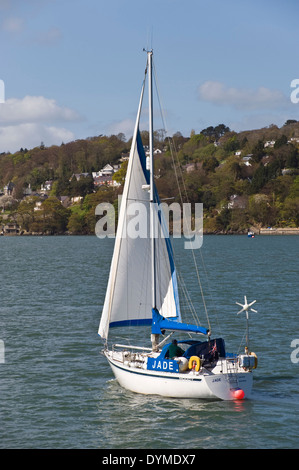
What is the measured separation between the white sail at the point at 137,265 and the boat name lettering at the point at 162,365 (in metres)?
2.76

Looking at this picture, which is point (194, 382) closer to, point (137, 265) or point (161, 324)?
point (161, 324)

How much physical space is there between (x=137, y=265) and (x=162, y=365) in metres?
4.47

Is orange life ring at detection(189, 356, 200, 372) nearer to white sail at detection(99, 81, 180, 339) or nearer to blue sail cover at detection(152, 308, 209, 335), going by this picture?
blue sail cover at detection(152, 308, 209, 335)

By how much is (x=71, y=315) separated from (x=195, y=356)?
2003 centimetres

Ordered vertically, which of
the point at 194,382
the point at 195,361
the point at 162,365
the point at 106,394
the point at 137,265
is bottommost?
the point at 106,394

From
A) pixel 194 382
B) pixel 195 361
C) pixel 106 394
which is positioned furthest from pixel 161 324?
pixel 194 382

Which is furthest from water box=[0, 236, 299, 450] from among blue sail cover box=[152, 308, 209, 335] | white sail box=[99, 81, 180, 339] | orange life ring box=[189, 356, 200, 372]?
white sail box=[99, 81, 180, 339]

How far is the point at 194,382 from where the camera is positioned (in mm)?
22953

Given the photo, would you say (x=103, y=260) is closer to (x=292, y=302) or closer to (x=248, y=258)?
(x=248, y=258)

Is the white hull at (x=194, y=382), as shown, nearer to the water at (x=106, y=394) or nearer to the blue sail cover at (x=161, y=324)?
the water at (x=106, y=394)

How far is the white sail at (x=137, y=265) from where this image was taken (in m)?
26.0

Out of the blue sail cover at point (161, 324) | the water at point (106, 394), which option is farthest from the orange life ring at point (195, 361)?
the blue sail cover at point (161, 324)

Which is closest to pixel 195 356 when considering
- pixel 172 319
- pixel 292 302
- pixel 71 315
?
pixel 172 319

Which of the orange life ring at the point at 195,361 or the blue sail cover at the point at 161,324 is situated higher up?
the blue sail cover at the point at 161,324
